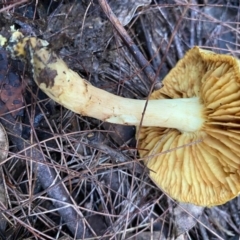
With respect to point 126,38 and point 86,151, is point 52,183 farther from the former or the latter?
point 126,38

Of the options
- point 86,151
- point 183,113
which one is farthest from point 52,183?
point 183,113

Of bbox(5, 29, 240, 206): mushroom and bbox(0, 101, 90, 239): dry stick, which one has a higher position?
bbox(5, 29, 240, 206): mushroom

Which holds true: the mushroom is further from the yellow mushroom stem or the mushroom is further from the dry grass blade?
the dry grass blade

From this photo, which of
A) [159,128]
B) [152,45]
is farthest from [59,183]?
[152,45]

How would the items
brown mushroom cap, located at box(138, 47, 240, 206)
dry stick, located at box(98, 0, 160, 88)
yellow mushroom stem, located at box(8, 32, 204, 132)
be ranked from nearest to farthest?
yellow mushroom stem, located at box(8, 32, 204, 132) < brown mushroom cap, located at box(138, 47, 240, 206) < dry stick, located at box(98, 0, 160, 88)

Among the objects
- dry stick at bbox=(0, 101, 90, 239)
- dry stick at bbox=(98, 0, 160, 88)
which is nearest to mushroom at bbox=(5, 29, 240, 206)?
dry stick at bbox=(98, 0, 160, 88)

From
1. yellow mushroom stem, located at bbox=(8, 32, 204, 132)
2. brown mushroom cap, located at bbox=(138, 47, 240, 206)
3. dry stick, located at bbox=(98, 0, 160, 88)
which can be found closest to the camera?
yellow mushroom stem, located at bbox=(8, 32, 204, 132)
